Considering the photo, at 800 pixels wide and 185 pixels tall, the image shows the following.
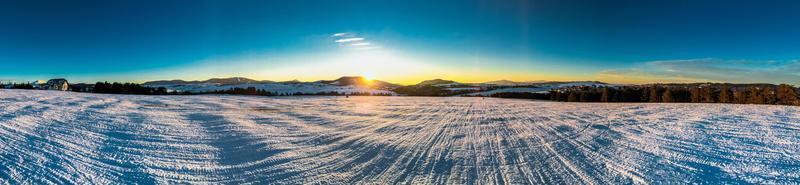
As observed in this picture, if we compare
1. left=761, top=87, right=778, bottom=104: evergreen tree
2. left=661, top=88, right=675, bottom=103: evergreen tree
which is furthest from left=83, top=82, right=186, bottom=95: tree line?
left=761, top=87, right=778, bottom=104: evergreen tree

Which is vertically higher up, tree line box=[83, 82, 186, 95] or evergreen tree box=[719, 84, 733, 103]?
tree line box=[83, 82, 186, 95]

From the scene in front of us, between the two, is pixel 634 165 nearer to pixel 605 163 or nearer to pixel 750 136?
pixel 605 163

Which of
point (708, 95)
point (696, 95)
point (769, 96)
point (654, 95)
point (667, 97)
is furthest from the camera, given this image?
point (654, 95)

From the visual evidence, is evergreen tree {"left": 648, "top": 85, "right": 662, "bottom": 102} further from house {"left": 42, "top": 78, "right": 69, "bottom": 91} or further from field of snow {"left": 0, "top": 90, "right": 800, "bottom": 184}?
house {"left": 42, "top": 78, "right": 69, "bottom": 91}

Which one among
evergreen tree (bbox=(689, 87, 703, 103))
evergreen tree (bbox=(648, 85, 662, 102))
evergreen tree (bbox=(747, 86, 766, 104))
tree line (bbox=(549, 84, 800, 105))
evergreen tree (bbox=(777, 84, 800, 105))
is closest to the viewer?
evergreen tree (bbox=(777, 84, 800, 105))

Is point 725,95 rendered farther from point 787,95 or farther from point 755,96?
point 787,95

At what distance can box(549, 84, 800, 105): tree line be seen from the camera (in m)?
23.1

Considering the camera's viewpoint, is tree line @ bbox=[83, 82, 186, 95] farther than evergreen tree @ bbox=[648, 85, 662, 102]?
Yes

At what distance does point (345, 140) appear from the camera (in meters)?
7.98

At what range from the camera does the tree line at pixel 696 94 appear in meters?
23.1

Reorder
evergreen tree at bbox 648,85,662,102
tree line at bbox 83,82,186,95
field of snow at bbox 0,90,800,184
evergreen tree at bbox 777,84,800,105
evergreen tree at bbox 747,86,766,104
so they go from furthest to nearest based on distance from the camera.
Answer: tree line at bbox 83,82,186,95 < evergreen tree at bbox 648,85,662,102 < evergreen tree at bbox 747,86,766,104 < evergreen tree at bbox 777,84,800,105 < field of snow at bbox 0,90,800,184

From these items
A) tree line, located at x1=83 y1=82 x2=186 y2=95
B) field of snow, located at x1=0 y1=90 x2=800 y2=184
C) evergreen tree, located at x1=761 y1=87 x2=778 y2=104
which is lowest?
field of snow, located at x1=0 y1=90 x2=800 y2=184

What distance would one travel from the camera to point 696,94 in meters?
27.8

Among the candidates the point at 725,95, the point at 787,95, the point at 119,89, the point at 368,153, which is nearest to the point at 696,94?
the point at 725,95
